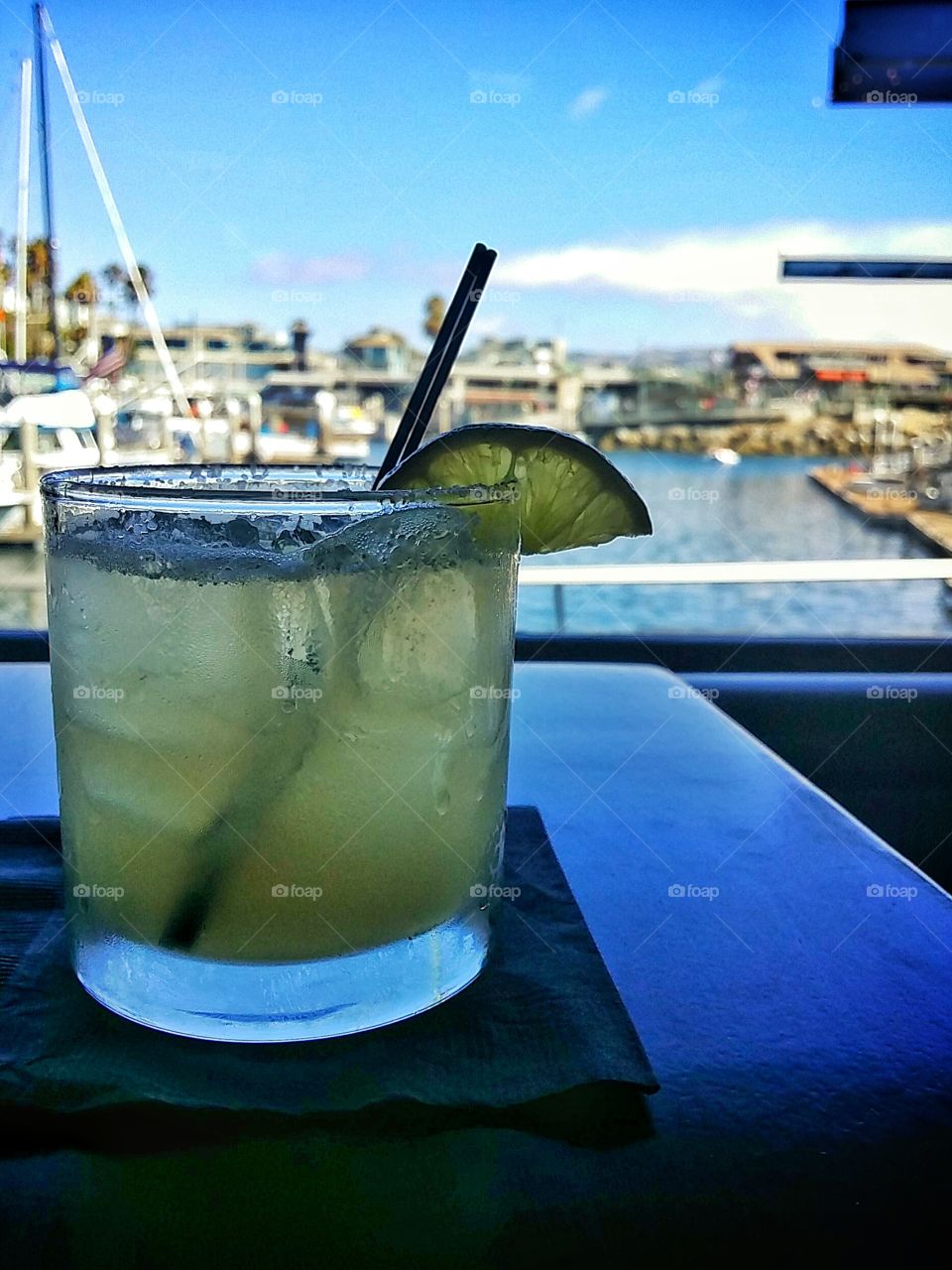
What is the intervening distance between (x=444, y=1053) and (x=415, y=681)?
17cm

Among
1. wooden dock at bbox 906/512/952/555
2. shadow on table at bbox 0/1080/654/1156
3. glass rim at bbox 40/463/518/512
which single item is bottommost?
wooden dock at bbox 906/512/952/555

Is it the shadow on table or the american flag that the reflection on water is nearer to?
the american flag

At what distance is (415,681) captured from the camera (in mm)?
501

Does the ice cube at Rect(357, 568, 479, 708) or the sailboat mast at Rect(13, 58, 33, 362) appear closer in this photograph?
the ice cube at Rect(357, 568, 479, 708)

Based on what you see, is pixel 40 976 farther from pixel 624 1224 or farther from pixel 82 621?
pixel 624 1224

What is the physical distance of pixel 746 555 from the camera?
1975 centimetres

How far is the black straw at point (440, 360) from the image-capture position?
57 cm

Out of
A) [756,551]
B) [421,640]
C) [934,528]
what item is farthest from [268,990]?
[756,551]

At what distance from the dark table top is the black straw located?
302 mm

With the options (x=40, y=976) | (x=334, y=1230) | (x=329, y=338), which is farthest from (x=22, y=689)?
(x=329, y=338)

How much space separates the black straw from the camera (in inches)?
22.4

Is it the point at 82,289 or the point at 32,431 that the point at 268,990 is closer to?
the point at 32,431

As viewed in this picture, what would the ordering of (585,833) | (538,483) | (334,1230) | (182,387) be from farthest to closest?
(182,387) → (585,833) → (538,483) → (334,1230)

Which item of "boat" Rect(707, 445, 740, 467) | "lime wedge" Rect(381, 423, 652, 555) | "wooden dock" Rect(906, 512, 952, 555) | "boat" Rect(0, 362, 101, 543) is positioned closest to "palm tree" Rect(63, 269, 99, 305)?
"boat" Rect(0, 362, 101, 543)
